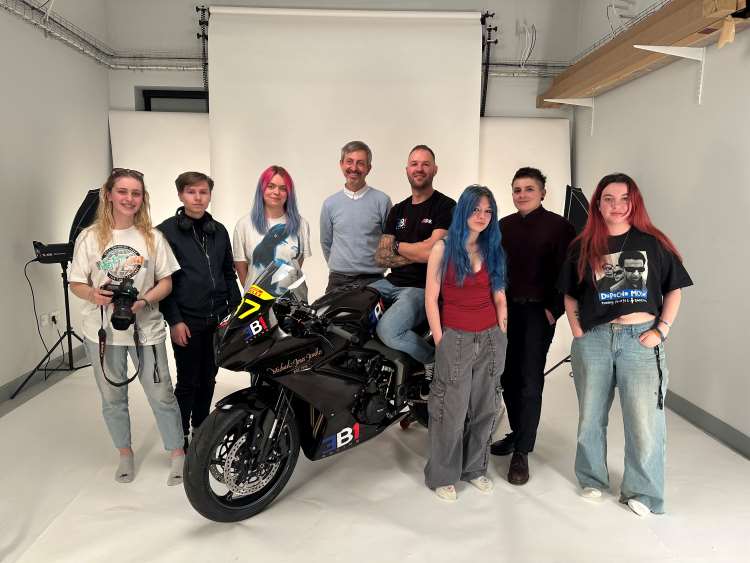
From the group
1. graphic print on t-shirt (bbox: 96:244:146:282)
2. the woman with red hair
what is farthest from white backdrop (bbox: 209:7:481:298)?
the woman with red hair

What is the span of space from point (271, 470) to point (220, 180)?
3.30 metres

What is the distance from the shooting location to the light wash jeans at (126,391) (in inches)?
93.1

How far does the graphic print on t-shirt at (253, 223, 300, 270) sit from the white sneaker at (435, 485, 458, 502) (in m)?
1.36

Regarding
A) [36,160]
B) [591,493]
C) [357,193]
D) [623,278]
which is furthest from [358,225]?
[36,160]

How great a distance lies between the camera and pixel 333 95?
4852 millimetres

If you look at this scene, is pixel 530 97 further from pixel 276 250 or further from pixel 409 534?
pixel 409 534

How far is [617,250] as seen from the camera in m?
2.15

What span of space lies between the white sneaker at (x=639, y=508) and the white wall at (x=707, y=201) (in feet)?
3.43

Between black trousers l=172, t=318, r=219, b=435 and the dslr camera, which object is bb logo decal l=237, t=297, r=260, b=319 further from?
black trousers l=172, t=318, r=219, b=435

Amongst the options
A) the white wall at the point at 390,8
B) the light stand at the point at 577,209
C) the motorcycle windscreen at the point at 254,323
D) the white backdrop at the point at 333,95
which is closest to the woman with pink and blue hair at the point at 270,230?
the motorcycle windscreen at the point at 254,323

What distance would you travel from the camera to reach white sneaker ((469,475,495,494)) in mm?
2426

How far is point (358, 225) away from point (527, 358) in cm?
114

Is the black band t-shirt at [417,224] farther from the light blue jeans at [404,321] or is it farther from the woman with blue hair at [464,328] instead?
the woman with blue hair at [464,328]

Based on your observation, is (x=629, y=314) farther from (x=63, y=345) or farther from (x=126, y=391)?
(x=63, y=345)
